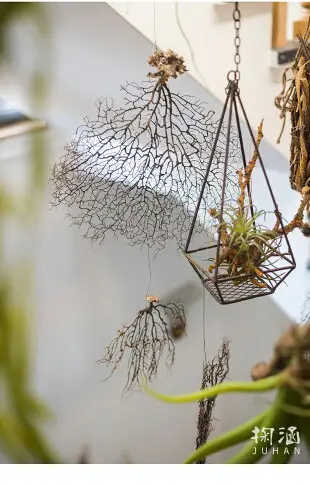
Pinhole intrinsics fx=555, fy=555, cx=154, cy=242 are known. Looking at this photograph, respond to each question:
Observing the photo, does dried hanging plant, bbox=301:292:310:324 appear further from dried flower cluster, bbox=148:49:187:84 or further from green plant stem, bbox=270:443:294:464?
dried flower cluster, bbox=148:49:187:84

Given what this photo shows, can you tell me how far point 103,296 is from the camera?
4.66 ft

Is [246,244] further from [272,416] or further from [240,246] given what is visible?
[272,416]

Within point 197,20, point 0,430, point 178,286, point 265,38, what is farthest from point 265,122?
point 0,430

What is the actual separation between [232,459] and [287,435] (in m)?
0.16

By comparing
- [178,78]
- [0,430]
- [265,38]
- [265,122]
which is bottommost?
[0,430]

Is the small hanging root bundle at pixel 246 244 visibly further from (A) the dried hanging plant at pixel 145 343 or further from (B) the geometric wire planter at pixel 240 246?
(A) the dried hanging plant at pixel 145 343

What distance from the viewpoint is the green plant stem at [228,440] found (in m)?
1.36

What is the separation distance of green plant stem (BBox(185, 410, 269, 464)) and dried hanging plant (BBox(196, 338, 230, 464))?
44 mm

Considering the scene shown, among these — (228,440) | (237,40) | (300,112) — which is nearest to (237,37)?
Result: (237,40)

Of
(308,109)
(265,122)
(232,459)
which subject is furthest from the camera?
(265,122)

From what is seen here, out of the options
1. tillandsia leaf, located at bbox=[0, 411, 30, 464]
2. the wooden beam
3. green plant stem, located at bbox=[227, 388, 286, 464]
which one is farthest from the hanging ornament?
tillandsia leaf, located at bbox=[0, 411, 30, 464]

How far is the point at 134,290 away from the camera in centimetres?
142

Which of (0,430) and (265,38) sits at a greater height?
(265,38)

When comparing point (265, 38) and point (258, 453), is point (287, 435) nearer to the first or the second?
point (258, 453)
